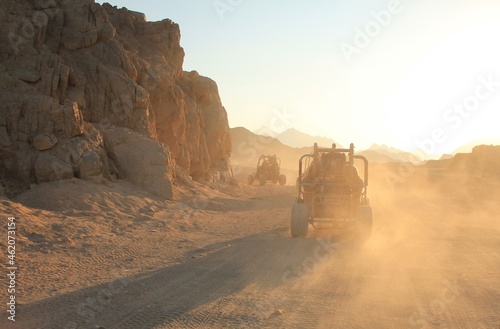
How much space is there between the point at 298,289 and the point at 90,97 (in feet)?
44.1

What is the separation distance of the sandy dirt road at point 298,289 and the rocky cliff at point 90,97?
5594 millimetres

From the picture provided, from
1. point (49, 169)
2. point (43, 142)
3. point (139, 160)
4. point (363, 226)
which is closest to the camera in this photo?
point (363, 226)

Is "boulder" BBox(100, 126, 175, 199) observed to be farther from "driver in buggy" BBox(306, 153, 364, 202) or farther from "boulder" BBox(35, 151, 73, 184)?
"driver in buggy" BBox(306, 153, 364, 202)

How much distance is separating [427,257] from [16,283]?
821 cm

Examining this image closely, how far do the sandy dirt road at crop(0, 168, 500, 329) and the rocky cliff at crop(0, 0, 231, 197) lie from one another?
559cm

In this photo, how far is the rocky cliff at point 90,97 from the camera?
14.0 meters

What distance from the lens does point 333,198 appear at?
13.9 m

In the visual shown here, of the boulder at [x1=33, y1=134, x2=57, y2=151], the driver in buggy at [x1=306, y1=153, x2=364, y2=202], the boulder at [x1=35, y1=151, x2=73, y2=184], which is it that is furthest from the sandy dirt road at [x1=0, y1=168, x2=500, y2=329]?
the boulder at [x1=33, y1=134, x2=57, y2=151]

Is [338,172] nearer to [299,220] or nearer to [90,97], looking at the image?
[299,220]

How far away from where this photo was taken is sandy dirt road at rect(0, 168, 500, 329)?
6.09 meters

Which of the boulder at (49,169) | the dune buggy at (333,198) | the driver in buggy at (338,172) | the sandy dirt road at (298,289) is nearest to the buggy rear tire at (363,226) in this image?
the dune buggy at (333,198)

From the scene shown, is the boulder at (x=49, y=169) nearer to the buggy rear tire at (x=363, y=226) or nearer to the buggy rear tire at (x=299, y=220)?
the buggy rear tire at (x=299, y=220)

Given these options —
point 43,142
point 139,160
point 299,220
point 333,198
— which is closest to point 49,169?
point 43,142

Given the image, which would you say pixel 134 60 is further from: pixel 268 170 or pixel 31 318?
pixel 268 170
